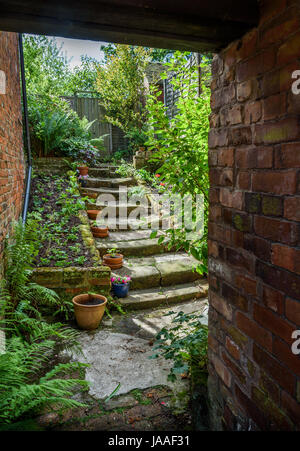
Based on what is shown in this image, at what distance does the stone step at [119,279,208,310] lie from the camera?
12.3 feet

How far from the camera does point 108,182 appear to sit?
718cm

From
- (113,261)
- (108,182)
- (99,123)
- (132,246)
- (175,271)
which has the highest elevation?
(99,123)

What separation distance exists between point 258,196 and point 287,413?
2.46 feet

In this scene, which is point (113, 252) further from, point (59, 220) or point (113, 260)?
point (59, 220)

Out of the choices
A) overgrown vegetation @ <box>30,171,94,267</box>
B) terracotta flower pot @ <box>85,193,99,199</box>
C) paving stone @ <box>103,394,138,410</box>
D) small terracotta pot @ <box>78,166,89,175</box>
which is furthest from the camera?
small terracotta pot @ <box>78,166,89,175</box>

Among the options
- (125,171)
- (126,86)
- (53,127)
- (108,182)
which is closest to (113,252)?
(108,182)

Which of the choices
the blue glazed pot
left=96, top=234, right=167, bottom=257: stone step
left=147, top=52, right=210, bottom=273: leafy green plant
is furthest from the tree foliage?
left=147, top=52, right=210, bottom=273: leafy green plant

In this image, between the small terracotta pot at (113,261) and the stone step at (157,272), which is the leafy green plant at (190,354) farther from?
the small terracotta pot at (113,261)

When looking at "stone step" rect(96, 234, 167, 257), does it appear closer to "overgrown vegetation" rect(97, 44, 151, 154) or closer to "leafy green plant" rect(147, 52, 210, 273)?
"leafy green plant" rect(147, 52, 210, 273)

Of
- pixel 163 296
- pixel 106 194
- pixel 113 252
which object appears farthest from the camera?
pixel 106 194

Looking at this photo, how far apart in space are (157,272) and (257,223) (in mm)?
3197

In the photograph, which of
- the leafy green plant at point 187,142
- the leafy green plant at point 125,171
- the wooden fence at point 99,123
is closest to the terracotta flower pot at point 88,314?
the leafy green plant at point 187,142

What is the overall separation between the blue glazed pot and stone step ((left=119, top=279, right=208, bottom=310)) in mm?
62

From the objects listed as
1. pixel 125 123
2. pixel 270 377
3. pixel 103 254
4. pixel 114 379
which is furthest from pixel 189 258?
pixel 125 123
